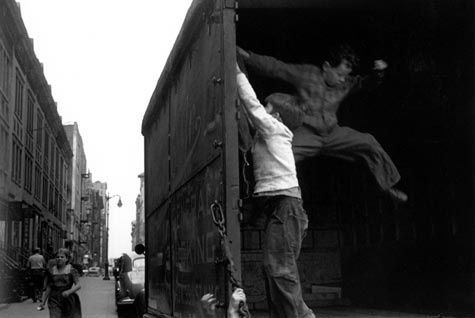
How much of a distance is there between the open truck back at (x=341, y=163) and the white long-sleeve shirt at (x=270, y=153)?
12cm

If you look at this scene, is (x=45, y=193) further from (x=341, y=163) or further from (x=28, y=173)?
(x=341, y=163)

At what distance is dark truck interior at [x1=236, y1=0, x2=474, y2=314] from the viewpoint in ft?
20.5

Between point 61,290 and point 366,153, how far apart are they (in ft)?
16.8

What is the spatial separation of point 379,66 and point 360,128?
813 mm

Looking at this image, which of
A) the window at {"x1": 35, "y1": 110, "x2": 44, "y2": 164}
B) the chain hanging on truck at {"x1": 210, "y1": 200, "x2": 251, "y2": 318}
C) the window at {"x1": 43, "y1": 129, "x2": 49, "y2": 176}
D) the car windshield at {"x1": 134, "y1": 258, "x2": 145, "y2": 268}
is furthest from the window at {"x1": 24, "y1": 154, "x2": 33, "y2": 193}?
the chain hanging on truck at {"x1": 210, "y1": 200, "x2": 251, "y2": 318}

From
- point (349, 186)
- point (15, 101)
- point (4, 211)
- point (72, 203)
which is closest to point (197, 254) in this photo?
point (349, 186)

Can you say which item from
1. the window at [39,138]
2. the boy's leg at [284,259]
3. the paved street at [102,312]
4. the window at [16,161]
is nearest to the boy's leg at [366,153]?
the paved street at [102,312]

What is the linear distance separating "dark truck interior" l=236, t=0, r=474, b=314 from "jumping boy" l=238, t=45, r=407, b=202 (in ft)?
0.43

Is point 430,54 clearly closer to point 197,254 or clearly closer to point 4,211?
point 197,254

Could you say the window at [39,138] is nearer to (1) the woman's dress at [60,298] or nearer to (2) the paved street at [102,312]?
(2) the paved street at [102,312]

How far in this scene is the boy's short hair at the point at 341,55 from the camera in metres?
7.69

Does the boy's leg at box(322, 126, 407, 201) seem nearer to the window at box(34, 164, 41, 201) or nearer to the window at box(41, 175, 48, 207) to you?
the window at box(34, 164, 41, 201)

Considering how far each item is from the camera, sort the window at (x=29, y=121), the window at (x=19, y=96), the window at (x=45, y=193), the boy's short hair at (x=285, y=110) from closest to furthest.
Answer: the boy's short hair at (x=285, y=110) → the window at (x=19, y=96) → the window at (x=29, y=121) → the window at (x=45, y=193)

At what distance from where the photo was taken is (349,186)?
843cm
